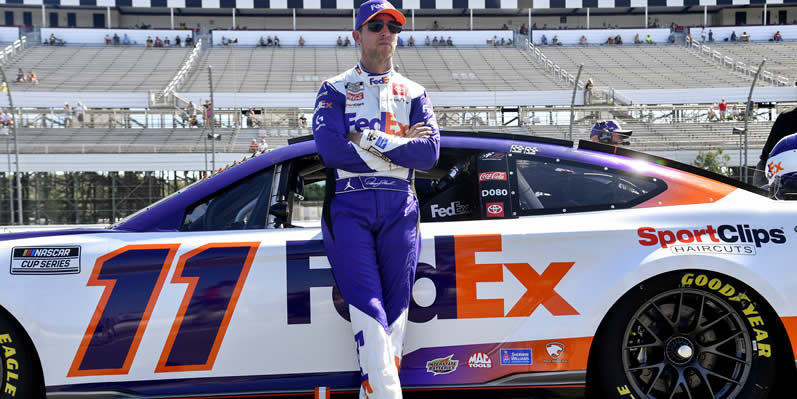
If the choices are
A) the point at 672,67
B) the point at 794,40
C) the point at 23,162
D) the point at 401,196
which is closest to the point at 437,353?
the point at 401,196

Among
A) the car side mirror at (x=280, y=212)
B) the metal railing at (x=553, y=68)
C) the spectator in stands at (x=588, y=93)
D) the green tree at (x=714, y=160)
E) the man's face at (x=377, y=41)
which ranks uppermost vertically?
the metal railing at (x=553, y=68)

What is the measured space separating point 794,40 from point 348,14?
3227 centimetres

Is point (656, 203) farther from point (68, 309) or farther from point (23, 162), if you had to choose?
point (23, 162)

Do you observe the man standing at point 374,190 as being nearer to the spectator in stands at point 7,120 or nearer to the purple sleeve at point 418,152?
the purple sleeve at point 418,152

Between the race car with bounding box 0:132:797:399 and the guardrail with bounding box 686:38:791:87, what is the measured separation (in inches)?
1527

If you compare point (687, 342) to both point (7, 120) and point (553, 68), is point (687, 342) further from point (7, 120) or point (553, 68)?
point (553, 68)

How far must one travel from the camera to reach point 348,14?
5406 centimetres

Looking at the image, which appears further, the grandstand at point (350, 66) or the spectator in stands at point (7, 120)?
the grandstand at point (350, 66)

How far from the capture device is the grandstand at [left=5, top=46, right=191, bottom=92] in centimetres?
3584

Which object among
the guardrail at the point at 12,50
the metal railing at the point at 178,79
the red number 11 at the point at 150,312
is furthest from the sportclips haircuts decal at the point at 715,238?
the guardrail at the point at 12,50

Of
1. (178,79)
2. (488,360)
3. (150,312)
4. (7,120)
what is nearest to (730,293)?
(488,360)

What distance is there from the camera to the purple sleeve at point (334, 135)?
8.76 ft

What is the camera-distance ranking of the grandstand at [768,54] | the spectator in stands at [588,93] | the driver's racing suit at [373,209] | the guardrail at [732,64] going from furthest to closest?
the grandstand at [768,54] < the guardrail at [732,64] < the spectator in stands at [588,93] < the driver's racing suit at [373,209]

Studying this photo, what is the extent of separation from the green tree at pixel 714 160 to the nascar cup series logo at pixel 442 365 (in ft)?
70.4
